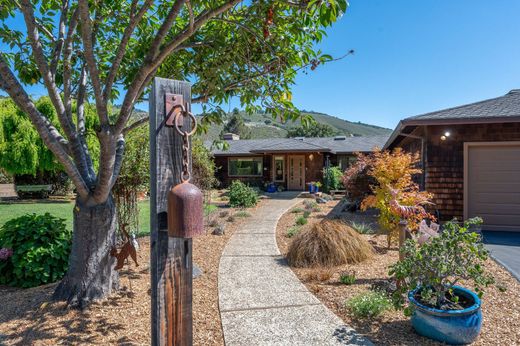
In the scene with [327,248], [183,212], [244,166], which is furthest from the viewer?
[244,166]

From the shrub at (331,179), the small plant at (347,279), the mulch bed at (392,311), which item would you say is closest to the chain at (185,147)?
the mulch bed at (392,311)

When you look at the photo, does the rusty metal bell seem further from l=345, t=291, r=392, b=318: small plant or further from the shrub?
the shrub

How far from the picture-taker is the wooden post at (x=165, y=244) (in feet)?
5.79

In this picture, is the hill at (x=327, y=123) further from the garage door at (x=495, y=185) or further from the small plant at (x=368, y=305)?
the small plant at (x=368, y=305)

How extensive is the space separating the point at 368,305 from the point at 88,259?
10.4 feet

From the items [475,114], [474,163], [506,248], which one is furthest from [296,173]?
[506,248]

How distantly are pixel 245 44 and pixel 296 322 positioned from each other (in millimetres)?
3509

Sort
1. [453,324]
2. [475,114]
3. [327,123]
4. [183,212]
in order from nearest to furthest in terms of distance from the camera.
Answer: [183,212] < [453,324] < [475,114] < [327,123]

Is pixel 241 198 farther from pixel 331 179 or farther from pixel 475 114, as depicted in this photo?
pixel 475 114

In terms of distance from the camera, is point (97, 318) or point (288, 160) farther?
point (288, 160)

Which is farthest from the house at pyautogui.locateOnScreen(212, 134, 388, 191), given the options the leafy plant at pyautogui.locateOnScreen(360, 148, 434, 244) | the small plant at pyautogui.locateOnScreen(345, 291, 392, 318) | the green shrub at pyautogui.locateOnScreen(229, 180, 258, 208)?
the small plant at pyautogui.locateOnScreen(345, 291, 392, 318)

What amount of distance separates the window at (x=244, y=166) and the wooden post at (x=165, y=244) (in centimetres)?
2134

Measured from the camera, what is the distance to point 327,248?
538 cm

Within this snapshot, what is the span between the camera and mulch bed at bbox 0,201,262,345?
2.98 metres
